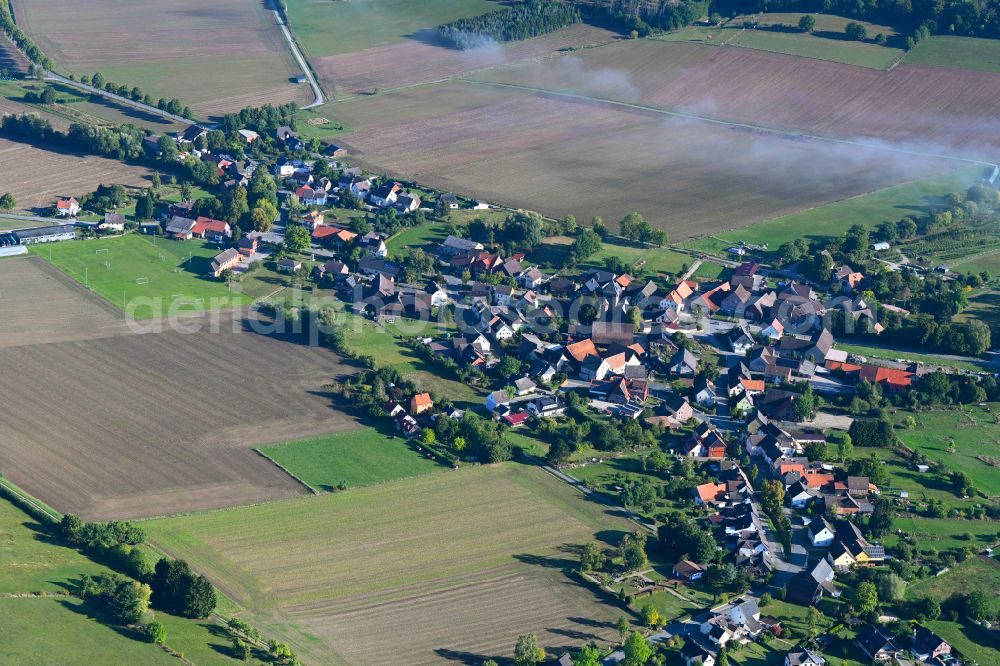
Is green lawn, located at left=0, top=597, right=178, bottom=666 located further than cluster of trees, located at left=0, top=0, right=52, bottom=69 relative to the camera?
No

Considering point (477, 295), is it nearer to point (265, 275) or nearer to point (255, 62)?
point (265, 275)

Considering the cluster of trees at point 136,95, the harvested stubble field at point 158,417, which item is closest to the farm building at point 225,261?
the harvested stubble field at point 158,417

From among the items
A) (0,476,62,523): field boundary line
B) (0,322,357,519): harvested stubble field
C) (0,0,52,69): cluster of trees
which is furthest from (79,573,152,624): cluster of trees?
(0,0,52,69): cluster of trees

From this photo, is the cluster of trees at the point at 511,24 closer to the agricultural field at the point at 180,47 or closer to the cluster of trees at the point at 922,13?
the agricultural field at the point at 180,47

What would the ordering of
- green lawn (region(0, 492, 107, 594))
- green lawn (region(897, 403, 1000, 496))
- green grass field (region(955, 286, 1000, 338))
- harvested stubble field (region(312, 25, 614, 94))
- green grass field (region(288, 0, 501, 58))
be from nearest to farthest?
green lawn (region(0, 492, 107, 594)) → green lawn (region(897, 403, 1000, 496)) → green grass field (region(955, 286, 1000, 338)) → harvested stubble field (region(312, 25, 614, 94)) → green grass field (region(288, 0, 501, 58))

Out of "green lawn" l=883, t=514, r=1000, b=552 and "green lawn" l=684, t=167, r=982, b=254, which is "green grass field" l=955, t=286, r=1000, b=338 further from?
"green lawn" l=883, t=514, r=1000, b=552

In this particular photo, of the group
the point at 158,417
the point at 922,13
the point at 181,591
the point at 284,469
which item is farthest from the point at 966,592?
the point at 922,13

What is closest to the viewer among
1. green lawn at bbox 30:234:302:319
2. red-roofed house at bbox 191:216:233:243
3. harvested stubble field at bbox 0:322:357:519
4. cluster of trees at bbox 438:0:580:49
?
harvested stubble field at bbox 0:322:357:519
